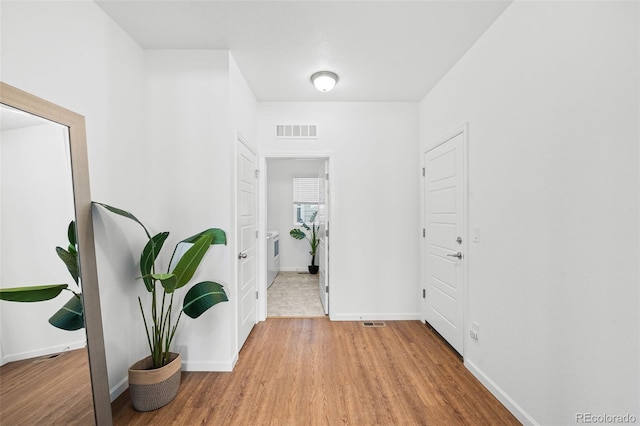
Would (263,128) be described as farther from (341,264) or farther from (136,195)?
(341,264)

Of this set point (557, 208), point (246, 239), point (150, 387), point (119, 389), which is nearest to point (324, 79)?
point (246, 239)

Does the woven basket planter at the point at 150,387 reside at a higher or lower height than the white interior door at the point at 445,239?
lower

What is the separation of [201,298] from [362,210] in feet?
6.72

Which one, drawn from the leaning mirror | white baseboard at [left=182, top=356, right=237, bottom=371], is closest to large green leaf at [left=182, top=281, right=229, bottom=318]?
the leaning mirror

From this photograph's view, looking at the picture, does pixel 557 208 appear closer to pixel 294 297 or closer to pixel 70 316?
pixel 70 316

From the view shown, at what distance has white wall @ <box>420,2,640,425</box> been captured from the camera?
1.16 m

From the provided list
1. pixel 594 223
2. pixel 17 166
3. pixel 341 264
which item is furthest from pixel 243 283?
pixel 594 223

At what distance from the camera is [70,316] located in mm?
1459

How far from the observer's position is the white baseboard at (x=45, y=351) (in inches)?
46.2

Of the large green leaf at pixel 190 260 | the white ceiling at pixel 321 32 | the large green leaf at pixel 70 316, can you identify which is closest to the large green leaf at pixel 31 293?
the large green leaf at pixel 70 316

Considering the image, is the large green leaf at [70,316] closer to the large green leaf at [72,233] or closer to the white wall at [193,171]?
the large green leaf at [72,233]

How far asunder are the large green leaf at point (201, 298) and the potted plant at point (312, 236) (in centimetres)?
387

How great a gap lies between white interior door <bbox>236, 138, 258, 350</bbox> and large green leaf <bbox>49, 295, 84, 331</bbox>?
1166 mm

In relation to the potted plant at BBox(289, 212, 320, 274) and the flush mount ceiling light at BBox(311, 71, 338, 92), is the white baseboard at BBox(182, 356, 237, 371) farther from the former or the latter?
the potted plant at BBox(289, 212, 320, 274)
